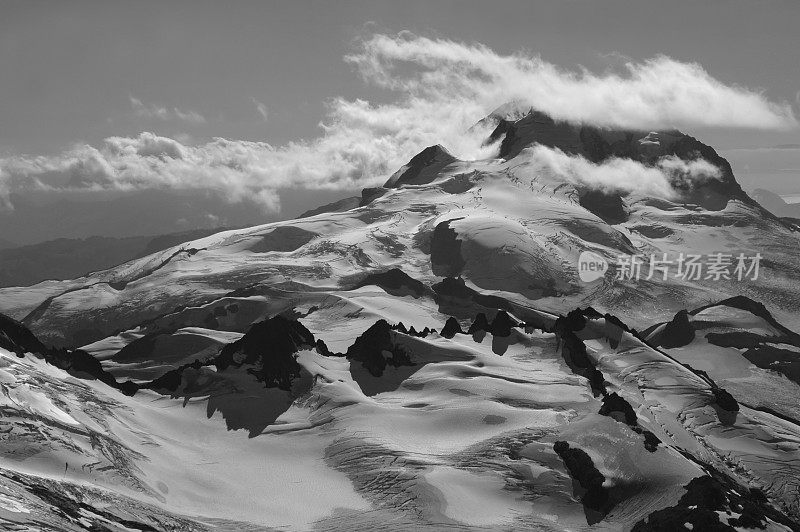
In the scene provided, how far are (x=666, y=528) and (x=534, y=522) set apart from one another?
1998 centimetres

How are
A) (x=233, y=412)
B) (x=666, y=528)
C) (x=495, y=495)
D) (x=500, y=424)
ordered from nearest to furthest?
(x=666, y=528)
(x=495, y=495)
(x=500, y=424)
(x=233, y=412)

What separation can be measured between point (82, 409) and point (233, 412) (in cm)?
3319

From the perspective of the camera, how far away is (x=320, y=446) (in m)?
161

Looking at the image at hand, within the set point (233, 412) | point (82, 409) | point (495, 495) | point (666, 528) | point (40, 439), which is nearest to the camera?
point (666, 528)

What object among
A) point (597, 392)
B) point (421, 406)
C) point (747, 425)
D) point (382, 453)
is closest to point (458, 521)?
point (382, 453)

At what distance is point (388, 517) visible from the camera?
13225 centimetres

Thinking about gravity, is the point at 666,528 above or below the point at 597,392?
below

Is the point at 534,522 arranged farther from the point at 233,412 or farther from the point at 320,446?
the point at 233,412

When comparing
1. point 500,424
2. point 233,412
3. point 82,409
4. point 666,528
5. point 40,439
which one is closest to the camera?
point 666,528

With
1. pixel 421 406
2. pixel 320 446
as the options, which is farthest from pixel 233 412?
pixel 421 406

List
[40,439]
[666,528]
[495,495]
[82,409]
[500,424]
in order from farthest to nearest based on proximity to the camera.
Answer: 1. [500,424]
2. [82,409]
3. [495,495]
4. [40,439]
5. [666,528]

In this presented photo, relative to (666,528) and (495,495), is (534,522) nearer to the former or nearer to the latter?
(495,495)

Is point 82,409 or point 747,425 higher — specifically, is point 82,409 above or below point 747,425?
below

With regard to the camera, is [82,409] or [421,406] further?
[421,406]
